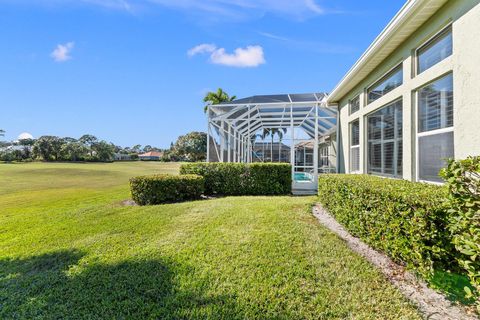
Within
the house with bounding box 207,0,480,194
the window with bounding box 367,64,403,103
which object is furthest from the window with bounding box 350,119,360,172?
the window with bounding box 367,64,403,103

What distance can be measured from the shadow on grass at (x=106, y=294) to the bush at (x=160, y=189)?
477cm

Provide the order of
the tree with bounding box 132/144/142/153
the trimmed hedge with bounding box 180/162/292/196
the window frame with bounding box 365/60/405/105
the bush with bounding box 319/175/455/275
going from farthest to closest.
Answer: the tree with bounding box 132/144/142/153 < the trimmed hedge with bounding box 180/162/292/196 < the window frame with bounding box 365/60/405/105 < the bush with bounding box 319/175/455/275

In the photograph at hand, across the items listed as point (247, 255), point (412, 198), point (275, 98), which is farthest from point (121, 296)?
point (275, 98)

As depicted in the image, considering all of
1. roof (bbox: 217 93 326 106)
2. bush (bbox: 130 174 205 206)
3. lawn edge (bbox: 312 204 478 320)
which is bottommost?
lawn edge (bbox: 312 204 478 320)

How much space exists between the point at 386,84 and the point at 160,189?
8282 millimetres

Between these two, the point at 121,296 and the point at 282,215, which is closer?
the point at 121,296

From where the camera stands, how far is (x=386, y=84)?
686 centimetres

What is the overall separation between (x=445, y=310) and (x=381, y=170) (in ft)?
17.2

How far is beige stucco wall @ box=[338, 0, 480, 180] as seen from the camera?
372cm

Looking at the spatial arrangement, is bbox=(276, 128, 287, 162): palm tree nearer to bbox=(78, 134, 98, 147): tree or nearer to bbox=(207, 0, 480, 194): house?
bbox=(207, 0, 480, 194): house

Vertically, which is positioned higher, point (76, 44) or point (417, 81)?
point (76, 44)

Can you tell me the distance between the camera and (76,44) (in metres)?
13.3

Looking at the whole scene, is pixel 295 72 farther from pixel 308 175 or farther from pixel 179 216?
pixel 179 216

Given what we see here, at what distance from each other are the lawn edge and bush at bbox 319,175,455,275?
14cm
